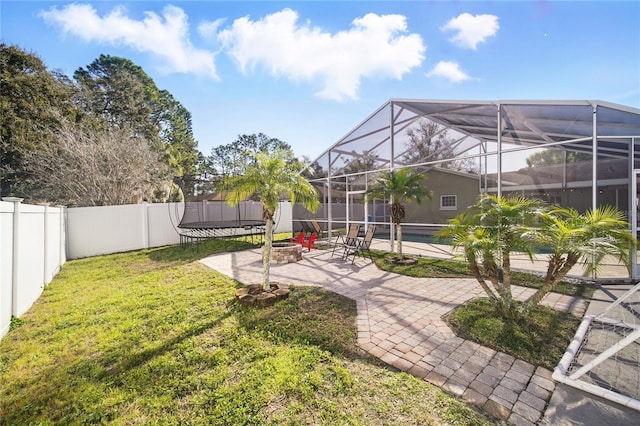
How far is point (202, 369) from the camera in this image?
2.73 meters

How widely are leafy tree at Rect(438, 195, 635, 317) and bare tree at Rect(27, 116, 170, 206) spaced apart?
14.3 meters

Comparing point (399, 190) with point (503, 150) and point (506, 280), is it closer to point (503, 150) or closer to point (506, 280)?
point (503, 150)

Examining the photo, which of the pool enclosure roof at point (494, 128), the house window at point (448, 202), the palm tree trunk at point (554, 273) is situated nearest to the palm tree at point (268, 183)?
the palm tree trunk at point (554, 273)

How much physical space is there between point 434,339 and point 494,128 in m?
6.79

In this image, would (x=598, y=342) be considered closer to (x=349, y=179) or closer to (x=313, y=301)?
(x=313, y=301)

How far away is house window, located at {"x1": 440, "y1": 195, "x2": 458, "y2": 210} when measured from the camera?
11.9 meters

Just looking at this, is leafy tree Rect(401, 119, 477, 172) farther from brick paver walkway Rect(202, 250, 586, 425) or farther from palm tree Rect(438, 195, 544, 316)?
palm tree Rect(438, 195, 544, 316)

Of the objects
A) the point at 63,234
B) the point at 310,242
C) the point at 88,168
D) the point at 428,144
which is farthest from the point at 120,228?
the point at 428,144

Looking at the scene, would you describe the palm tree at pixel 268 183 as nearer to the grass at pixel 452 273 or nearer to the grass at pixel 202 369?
the grass at pixel 202 369

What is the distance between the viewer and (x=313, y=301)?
457 cm

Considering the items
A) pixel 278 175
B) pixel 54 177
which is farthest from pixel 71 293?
pixel 54 177

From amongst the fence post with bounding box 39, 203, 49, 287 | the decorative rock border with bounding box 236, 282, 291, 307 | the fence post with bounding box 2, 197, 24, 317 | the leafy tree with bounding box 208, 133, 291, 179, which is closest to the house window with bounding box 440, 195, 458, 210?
the decorative rock border with bounding box 236, 282, 291, 307

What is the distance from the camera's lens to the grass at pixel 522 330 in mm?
2887

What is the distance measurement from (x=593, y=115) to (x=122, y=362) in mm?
8844
